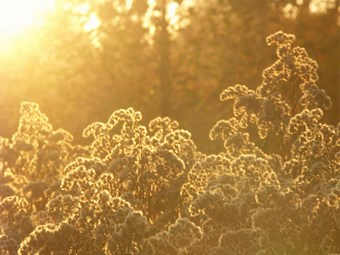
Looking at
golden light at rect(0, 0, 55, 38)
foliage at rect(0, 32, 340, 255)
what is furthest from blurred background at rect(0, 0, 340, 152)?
foliage at rect(0, 32, 340, 255)

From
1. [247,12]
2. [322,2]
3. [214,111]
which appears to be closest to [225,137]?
[214,111]

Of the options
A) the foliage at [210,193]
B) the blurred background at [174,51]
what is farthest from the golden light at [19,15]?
the foliage at [210,193]

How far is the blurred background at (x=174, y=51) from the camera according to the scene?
23.7m

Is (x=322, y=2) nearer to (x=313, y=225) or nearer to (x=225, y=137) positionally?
(x=225, y=137)

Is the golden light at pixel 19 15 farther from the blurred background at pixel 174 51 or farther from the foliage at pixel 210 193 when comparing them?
the foliage at pixel 210 193

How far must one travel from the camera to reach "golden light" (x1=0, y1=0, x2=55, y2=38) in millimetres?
25766

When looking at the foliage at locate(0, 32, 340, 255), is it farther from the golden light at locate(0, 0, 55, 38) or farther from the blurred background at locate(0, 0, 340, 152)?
the golden light at locate(0, 0, 55, 38)

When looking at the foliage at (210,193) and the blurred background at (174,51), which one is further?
the blurred background at (174,51)

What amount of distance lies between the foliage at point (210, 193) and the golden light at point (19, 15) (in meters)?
14.2

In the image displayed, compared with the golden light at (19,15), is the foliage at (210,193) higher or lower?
lower

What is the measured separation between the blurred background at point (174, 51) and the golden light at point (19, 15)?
67 mm

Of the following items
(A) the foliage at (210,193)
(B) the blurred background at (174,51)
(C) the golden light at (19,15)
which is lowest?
(A) the foliage at (210,193)

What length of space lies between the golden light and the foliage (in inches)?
559

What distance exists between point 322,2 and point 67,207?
20.6 meters
